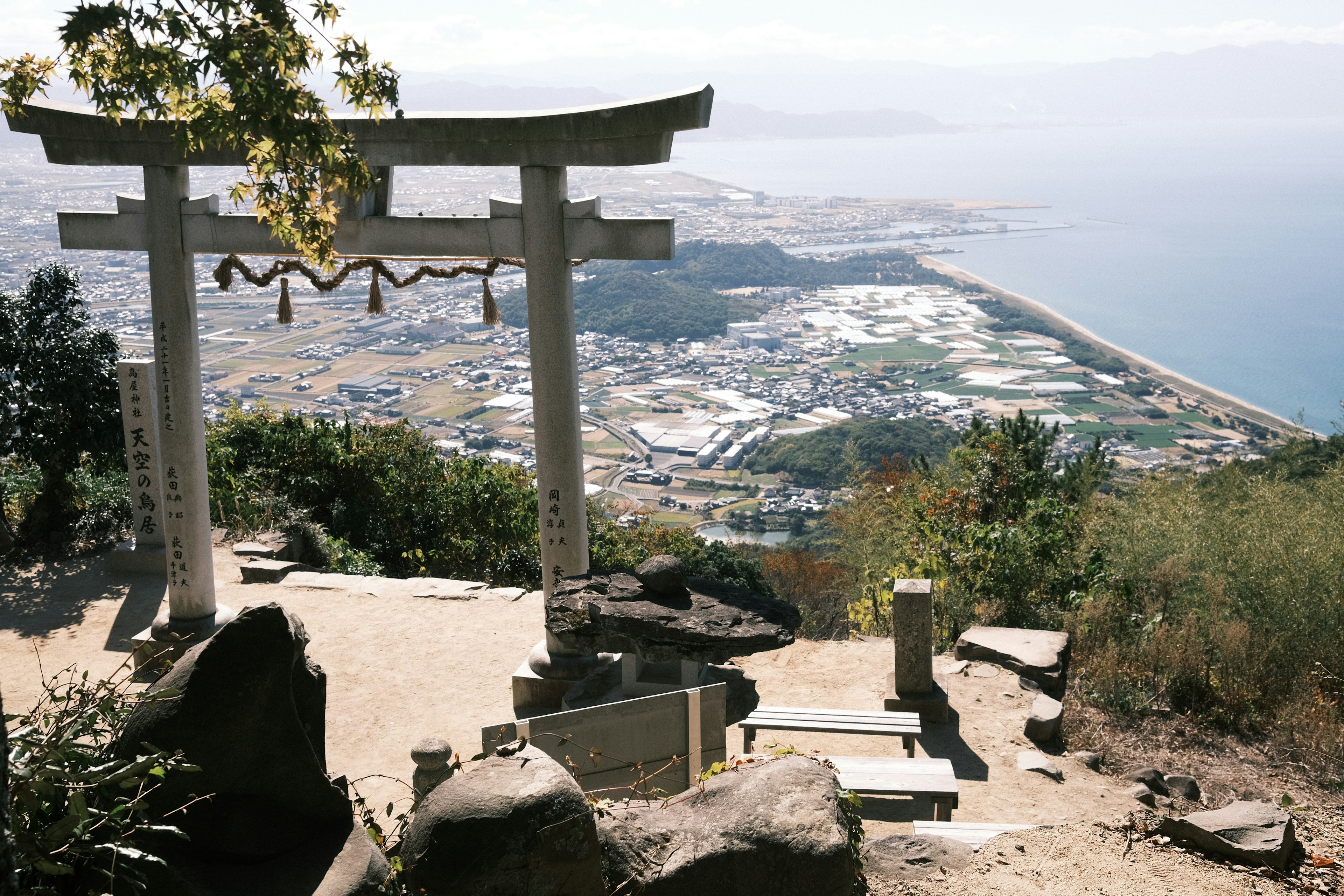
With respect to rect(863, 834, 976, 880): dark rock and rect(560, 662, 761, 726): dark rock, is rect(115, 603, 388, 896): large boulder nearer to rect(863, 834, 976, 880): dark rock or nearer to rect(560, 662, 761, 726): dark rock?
rect(863, 834, 976, 880): dark rock

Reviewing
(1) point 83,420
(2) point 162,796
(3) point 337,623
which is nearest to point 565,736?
(2) point 162,796

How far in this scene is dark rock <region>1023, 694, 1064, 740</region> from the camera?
683 centimetres

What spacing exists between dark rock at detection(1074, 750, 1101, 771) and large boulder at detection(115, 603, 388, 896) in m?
4.87

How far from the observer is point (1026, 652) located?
7.89 meters

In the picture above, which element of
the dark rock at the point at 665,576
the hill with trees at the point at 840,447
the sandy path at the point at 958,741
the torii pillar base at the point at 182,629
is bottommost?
the hill with trees at the point at 840,447

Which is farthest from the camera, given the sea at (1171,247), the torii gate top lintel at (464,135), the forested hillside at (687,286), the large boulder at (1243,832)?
the sea at (1171,247)

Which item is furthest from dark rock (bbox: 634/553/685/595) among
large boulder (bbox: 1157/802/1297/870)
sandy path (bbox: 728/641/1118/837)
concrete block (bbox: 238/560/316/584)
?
concrete block (bbox: 238/560/316/584)

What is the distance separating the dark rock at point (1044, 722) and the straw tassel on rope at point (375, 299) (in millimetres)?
5408

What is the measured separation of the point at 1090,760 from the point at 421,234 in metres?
5.75

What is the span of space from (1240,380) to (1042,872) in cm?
6681

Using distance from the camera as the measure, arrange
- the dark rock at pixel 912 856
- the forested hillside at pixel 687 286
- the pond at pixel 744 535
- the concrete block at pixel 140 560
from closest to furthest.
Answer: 1. the dark rock at pixel 912 856
2. the concrete block at pixel 140 560
3. the pond at pixel 744 535
4. the forested hillside at pixel 687 286

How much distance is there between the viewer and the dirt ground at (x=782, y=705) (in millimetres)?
4504

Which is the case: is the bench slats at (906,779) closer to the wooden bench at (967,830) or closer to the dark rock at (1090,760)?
the wooden bench at (967,830)

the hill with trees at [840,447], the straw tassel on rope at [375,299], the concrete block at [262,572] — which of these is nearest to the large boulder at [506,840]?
the straw tassel on rope at [375,299]
